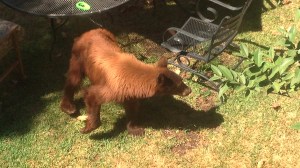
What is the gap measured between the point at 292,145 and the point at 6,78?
12.2 feet

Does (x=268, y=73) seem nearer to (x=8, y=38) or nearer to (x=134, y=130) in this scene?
(x=134, y=130)

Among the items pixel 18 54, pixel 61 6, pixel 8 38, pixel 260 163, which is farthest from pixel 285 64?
pixel 18 54

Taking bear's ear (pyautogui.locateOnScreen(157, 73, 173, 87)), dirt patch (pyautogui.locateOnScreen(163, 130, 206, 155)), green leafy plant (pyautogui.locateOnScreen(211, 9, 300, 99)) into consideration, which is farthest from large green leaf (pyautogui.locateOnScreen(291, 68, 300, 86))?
dirt patch (pyautogui.locateOnScreen(163, 130, 206, 155))

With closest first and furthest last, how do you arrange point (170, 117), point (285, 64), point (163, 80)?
point (285, 64), point (163, 80), point (170, 117)

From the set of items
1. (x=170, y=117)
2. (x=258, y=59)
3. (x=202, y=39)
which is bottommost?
(x=170, y=117)

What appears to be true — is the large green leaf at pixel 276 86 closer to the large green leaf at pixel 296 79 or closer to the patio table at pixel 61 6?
the large green leaf at pixel 296 79

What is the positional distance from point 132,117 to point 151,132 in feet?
1.14

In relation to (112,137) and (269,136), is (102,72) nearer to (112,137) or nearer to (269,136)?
(112,137)

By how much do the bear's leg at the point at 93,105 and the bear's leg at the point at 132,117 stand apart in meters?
0.33

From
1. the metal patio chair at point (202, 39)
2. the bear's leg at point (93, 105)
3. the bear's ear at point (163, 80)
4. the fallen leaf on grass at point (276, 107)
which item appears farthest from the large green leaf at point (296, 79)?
the fallen leaf on grass at point (276, 107)

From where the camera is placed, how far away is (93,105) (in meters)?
4.27

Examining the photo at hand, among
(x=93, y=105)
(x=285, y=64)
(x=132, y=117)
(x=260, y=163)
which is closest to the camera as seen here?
(x=285, y=64)

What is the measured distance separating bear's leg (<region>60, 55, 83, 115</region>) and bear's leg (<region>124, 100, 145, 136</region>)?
2.14 ft

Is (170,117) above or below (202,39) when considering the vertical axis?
below
